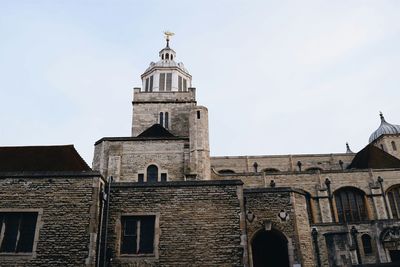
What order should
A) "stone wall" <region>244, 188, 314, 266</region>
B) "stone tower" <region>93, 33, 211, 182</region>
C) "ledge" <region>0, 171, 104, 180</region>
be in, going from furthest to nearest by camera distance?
"stone tower" <region>93, 33, 211, 182</region>
"stone wall" <region>244, 188, 314, 266</region>
"ledge" <region>0, 171, 104, 180</region>

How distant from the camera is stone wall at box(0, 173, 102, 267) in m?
11.3

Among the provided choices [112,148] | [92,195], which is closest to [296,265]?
[92,195]

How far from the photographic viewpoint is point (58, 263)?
11.3 m

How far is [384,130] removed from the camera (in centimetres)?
3912

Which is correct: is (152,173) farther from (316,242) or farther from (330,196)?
(330,196)

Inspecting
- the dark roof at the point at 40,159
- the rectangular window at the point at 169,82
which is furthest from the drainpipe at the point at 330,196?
the dark roof at the point at 40,159

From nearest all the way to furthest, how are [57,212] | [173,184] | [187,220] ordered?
[57,212] < [187,220] < [173,184]

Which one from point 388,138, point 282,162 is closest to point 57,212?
point 282,162

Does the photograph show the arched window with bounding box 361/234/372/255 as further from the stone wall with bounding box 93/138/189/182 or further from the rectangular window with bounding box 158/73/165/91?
the rectangular window with bounding box 158/73/165/91

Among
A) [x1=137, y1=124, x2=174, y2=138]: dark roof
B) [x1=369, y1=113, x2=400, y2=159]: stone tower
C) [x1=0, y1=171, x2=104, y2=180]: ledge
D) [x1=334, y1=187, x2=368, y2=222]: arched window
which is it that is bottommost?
[x1=0, y1=171, x2=104, y2=180]: ledge

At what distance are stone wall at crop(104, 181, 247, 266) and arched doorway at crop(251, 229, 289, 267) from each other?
216 centimetres

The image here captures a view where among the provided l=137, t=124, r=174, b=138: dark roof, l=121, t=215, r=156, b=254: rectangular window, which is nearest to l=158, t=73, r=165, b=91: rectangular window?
l=137, t=124, r=174, b=138: dark roof

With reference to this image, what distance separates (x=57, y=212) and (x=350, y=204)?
893 inches

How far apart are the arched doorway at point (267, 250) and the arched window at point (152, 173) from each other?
30.1ft
